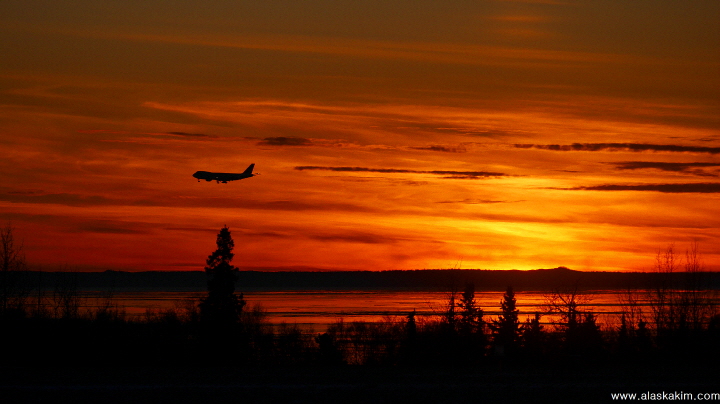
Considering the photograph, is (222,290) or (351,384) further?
(222,290)

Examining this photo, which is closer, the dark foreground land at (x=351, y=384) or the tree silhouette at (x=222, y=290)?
the dark foreground land at (x=351, y=384)

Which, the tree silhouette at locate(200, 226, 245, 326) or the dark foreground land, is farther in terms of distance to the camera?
the tree silhouette at locate(200, 226, 245, 326)

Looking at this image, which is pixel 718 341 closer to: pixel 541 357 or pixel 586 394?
pixel 541 357

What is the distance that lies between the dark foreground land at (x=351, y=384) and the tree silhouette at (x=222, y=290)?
40.3 metres

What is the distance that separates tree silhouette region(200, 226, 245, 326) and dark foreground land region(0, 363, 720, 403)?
40.3 m

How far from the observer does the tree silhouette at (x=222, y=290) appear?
198 ft

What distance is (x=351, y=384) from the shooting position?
714 inches

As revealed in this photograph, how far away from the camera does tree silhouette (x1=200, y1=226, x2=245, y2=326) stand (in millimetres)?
60312

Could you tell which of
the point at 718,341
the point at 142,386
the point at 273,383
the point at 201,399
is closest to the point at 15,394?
the point at 142,386

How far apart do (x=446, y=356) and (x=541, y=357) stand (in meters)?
4.17

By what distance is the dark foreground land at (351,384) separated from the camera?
646 inches

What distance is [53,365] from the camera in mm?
21203

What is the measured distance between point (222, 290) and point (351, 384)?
45.7 meters

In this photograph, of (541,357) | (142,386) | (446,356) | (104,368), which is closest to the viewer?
(142,386)
